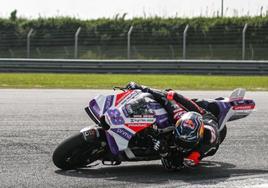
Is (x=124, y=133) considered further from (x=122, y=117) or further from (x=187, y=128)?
(x=187, y=128)

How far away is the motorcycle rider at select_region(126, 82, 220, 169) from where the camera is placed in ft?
23.4

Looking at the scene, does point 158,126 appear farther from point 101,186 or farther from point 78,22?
point 78,22

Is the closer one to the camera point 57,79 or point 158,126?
point 158,126

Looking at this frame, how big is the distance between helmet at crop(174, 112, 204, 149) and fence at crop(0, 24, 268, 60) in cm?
2452

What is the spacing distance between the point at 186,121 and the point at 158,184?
79 centimetres

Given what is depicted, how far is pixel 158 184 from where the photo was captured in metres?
6.71

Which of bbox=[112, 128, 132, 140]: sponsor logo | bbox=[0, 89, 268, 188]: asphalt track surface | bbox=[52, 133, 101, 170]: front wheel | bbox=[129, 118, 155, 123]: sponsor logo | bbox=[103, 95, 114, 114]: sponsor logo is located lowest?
bbox=[0, 89, 268, 188]: asphalt track surface

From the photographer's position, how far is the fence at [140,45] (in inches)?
1267

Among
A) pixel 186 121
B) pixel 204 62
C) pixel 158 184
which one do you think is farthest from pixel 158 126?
pixel 204 62

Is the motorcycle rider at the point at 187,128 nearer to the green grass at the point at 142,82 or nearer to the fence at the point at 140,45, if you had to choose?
the green grass at the point at 142,82

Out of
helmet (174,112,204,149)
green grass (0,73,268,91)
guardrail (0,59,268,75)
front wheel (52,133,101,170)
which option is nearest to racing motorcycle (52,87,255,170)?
front wheel (52,133,101,170)

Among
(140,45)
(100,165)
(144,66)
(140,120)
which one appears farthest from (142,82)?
(140,120)

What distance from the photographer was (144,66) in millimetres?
27000

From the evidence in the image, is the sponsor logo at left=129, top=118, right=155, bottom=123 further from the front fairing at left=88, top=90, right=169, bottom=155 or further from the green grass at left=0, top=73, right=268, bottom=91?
the green grass at left=0, top=73, right=268, bottom=91
